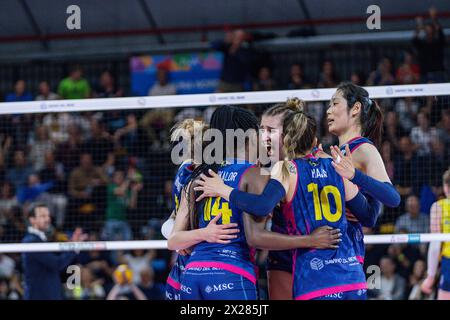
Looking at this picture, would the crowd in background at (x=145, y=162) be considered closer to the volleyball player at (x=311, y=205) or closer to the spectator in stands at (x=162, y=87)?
the spectator in stands at (x=162, y=87)

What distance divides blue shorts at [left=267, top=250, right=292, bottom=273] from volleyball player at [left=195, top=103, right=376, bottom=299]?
9.9 inches

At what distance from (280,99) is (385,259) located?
3.50 m

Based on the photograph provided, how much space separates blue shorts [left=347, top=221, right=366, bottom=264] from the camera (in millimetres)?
5508

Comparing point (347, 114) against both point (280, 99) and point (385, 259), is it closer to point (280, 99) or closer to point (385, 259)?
point (280, 99)

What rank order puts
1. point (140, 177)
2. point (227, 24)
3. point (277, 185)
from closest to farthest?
point (277, 185) → point (140, 177) → point (227, 24)

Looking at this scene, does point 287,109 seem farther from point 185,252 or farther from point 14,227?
point 14,227

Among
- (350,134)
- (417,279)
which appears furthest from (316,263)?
(417,279)

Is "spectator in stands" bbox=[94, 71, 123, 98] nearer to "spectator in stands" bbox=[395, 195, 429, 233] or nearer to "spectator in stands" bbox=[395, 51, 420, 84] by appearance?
"spectator in stands" bbox=[395, 51, 420, 84]

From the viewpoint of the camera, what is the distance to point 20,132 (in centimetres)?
1244

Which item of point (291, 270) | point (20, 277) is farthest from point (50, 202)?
point (291, 270)

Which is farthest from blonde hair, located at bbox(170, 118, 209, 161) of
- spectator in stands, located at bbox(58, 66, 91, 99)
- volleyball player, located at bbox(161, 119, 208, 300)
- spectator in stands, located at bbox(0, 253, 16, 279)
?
spectator in stands, located at bbox(58, 66, 91, 99)

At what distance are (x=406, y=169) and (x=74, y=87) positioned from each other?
5807 mm

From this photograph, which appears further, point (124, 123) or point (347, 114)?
point (124, 123)

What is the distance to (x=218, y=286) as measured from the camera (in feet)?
17.1
